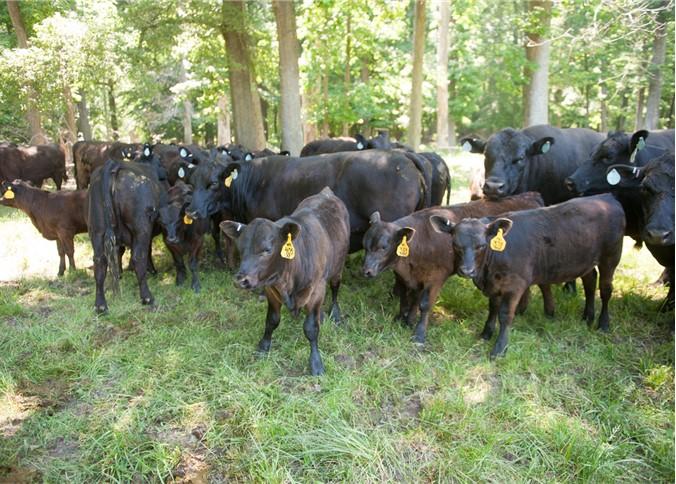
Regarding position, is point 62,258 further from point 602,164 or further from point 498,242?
point 602,164

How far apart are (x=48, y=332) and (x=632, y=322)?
21.6 ft

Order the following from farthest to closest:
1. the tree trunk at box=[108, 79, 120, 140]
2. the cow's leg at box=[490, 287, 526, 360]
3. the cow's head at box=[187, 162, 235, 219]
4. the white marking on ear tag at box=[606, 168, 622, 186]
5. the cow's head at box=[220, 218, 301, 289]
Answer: the tree trunk at box=[108, 79, 120, 140] → the cow's head at box=[187, 162, 235, 219] → the white marking on ear tag at box=[606, 168, 622, 186] → the cow's leg at box=[490, 287, 526, 360] → the cow's head at box=[220, 218, 301, 289]

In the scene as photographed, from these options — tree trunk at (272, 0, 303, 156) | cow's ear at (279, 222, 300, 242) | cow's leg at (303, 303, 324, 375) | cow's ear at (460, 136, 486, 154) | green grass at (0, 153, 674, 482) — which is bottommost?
green grass at (0, 153, 674, 482)

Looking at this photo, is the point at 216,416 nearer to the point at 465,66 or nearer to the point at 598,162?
the point at 598,162

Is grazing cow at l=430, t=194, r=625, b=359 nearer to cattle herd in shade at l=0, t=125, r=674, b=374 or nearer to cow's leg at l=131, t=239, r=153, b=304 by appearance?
cattle herd in shade at l=0, t=125, r=674, b=374

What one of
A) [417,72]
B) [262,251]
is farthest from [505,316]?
[417,72]

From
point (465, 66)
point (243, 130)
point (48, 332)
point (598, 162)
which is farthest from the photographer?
point (465, 66)

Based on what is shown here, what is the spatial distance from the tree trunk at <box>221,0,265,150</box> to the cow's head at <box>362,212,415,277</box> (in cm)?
946

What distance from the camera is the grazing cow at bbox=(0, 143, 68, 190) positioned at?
1352 cm

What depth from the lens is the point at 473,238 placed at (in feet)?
16.1

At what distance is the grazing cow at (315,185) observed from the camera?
21.2 feet

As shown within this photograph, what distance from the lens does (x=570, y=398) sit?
439 cm

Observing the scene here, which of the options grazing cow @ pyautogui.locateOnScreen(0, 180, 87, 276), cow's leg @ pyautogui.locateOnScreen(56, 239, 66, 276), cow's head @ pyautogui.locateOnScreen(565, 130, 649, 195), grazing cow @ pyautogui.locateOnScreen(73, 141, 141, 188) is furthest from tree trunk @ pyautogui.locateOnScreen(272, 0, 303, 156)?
cow's head @ pyautogui.locateOnScreen(565, 130, 649, 195)

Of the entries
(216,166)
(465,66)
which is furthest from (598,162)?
(465,66)
